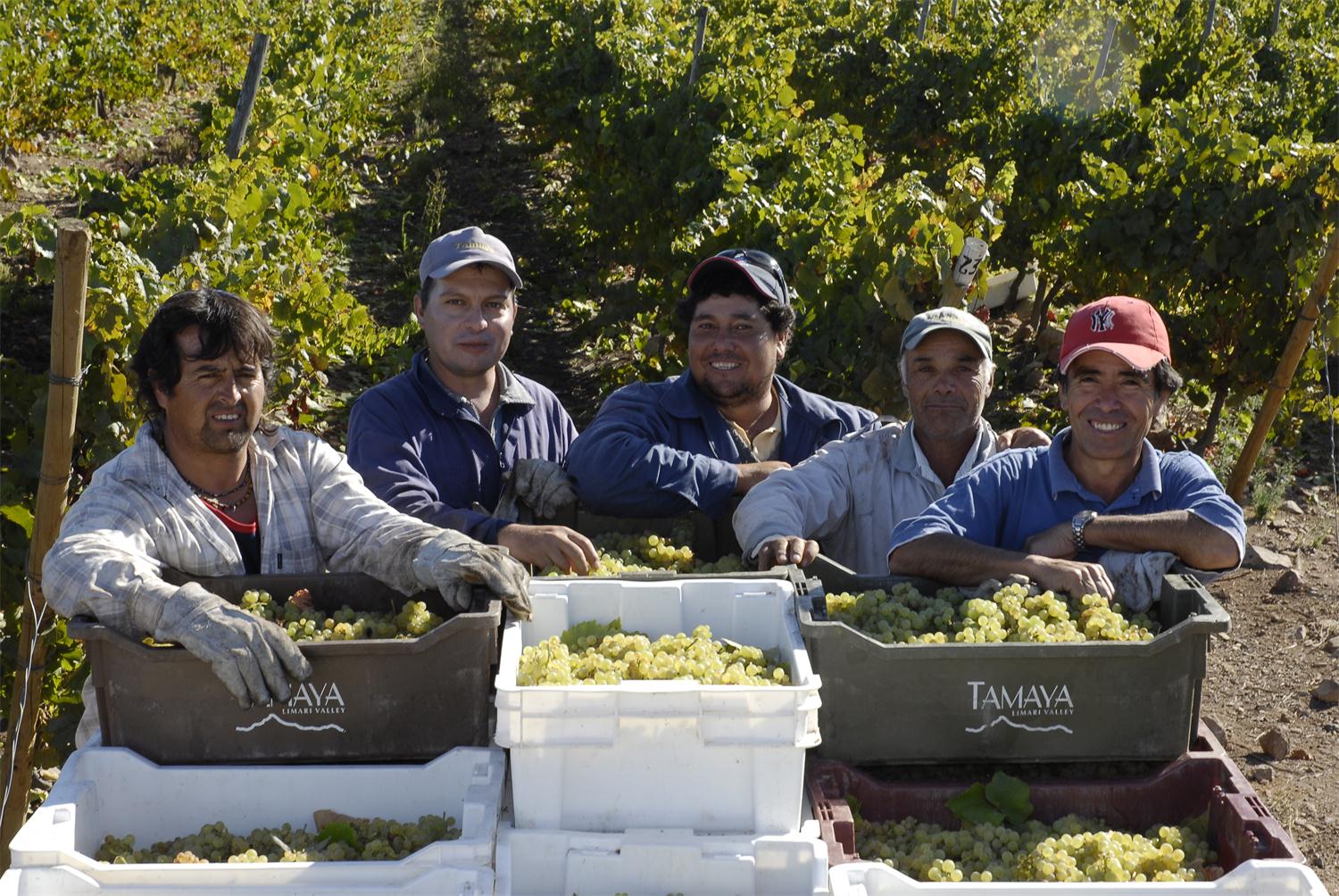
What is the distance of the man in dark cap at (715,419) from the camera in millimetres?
3760

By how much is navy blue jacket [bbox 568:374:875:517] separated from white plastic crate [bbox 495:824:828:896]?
1.45m

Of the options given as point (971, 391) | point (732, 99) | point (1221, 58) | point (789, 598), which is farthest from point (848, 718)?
point (1221, 58)

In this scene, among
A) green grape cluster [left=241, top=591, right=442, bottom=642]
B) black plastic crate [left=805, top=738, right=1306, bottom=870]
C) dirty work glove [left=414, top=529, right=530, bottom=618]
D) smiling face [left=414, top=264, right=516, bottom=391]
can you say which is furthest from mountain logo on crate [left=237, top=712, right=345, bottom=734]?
smiling face [left=414, top=264, right=516, bottom=391]

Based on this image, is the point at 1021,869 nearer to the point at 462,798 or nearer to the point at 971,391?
the point at 462,798

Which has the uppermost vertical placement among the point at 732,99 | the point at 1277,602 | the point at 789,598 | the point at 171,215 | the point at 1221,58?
the point at 1221,58

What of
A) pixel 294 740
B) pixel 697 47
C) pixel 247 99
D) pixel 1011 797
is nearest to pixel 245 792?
pixel 294 740

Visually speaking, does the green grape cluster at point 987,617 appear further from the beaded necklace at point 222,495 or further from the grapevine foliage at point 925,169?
the grapevine foliage at point 925,169

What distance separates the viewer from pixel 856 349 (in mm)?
5547

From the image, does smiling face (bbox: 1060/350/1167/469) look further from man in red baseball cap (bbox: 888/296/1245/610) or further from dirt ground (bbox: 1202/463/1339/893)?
dirt ground (bbox: 1202/463/1339/893)

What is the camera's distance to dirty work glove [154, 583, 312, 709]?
2.46 meters

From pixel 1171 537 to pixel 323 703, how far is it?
1804 millimetres

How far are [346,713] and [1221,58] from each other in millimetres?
12477

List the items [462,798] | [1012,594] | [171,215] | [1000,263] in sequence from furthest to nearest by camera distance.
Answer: [1000,263] → [171,215] → [1012,594] → [462,798]

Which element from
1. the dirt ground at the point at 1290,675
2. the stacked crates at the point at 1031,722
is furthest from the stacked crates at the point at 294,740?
the dirt ground at the point at 1290,675
